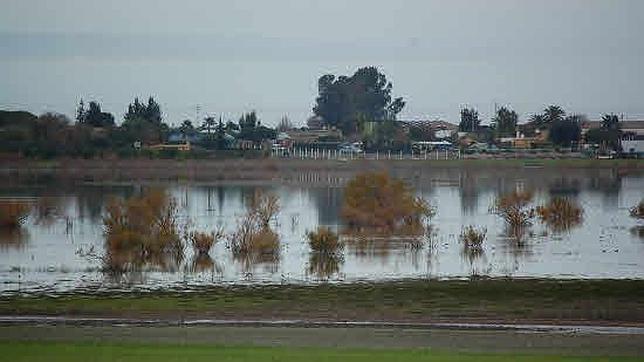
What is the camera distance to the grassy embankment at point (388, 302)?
2847cm

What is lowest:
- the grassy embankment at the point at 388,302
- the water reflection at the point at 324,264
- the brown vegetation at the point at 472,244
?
the grassy embankment at the point at 388,302

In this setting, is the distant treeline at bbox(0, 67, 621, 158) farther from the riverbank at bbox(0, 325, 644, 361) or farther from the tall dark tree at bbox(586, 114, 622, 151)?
the riverbank at bbox(0, 325, 644, 361)

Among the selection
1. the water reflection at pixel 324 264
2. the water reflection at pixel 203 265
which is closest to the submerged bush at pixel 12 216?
the water reflection at pixel 203 265

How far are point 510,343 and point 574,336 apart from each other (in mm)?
1734

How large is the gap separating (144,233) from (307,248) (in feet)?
20.1

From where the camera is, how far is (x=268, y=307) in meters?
30.0

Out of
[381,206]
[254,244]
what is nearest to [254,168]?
[381,206]

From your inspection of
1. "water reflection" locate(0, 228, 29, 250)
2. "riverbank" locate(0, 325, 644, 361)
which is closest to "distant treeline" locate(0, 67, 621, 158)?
"water reflection" locate(0, 228, 29, 250)

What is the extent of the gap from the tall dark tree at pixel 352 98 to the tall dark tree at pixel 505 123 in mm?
18820

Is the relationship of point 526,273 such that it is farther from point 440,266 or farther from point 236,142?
point 236,142

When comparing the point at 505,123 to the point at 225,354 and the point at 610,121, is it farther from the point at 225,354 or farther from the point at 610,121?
the point at 225,354

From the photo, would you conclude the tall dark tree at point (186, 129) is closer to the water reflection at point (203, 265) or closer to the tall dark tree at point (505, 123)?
the tall dark tree at point (505, 123)

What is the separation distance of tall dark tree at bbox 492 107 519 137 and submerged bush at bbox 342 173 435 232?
101078 mm

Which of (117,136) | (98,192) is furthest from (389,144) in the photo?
(98,192)
